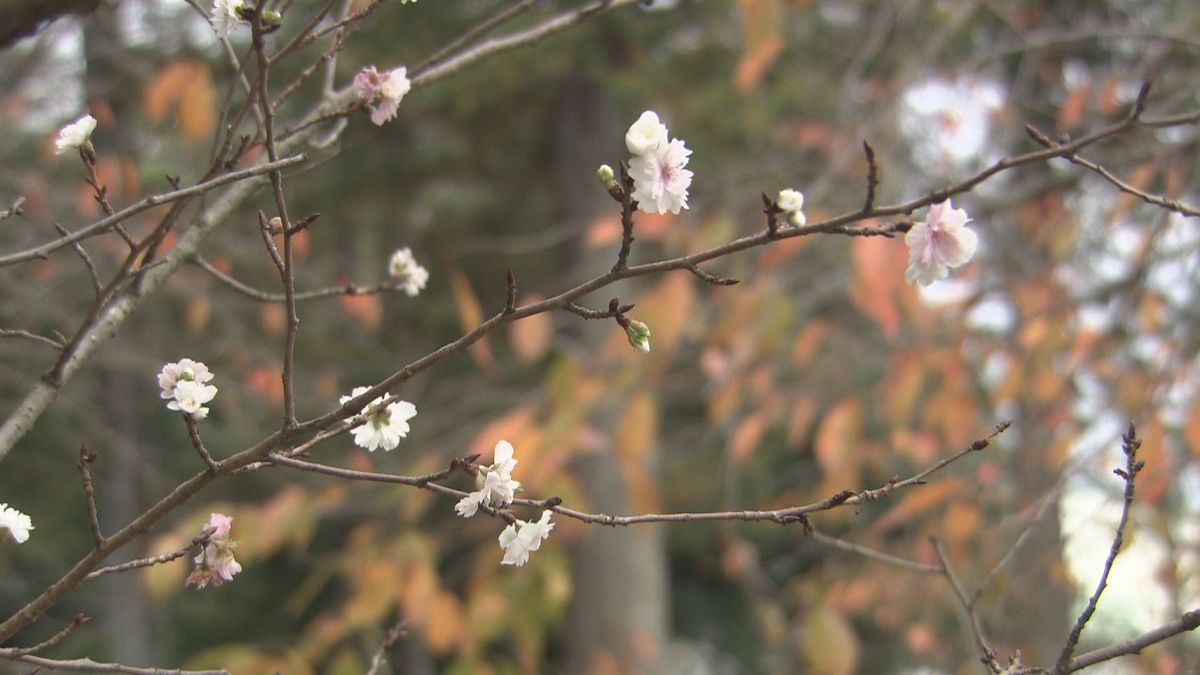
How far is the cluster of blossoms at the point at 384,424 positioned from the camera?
2.67 feet

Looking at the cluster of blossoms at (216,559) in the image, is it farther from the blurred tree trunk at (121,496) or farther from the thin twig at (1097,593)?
the blurred tree trunk at (121,496)

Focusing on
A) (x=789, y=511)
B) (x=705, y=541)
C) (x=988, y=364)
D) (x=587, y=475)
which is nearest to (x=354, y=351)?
(x=587, y=475)

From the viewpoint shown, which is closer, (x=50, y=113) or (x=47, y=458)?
(x=50, y=113)

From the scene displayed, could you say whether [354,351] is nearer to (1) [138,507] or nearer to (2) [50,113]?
(1) [138,507]

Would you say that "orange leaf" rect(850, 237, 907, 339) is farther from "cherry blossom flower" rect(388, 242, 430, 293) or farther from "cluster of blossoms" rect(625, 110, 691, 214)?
"cluster of blossoms" rect(625, 110, 691, 214)

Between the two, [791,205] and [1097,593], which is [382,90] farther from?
[1097,593]

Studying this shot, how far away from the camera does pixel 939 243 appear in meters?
0.77

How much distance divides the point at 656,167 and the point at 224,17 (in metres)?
0.38

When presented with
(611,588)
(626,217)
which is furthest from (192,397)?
(611,588)

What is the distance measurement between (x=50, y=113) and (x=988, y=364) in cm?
401

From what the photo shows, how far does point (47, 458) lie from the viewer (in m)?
5.88

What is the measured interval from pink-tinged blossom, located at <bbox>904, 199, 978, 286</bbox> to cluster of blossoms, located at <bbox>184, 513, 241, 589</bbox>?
1.86 feet

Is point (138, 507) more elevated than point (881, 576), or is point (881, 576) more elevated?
point (138, 507)

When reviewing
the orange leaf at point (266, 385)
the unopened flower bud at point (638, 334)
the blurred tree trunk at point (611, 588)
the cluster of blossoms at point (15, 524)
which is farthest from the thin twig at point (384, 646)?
the blurred tree trunk at point (611, 588)
